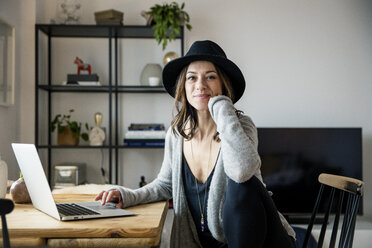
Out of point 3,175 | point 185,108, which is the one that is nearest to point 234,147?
point 185,108

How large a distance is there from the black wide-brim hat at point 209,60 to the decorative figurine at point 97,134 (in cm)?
165

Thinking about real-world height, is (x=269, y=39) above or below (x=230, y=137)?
above

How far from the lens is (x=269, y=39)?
3.55 meters

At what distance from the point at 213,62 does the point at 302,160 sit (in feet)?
6.31

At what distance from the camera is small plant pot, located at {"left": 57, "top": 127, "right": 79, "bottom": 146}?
10.8ft

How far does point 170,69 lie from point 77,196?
0.66 metres

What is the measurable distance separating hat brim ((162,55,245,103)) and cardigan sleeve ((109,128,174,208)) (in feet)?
0.85

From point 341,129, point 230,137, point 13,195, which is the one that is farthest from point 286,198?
point 13,195

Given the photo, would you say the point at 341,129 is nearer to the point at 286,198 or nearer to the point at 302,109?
the point at 302,109

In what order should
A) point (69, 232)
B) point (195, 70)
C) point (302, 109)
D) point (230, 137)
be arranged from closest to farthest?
1. point (69, 232)
2. point (230, 137)
3. point (195, 70)
4. point (302, 109)

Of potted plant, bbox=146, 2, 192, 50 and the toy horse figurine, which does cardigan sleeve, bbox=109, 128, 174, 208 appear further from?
the toy horse figurine

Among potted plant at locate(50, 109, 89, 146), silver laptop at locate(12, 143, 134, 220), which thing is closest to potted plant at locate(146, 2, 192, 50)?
potted plant at locate(50, 109, 89, 146)

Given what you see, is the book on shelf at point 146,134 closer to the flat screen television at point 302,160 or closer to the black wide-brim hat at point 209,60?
the flat screen television at point 302,160

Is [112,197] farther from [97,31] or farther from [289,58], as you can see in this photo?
[289,58]
